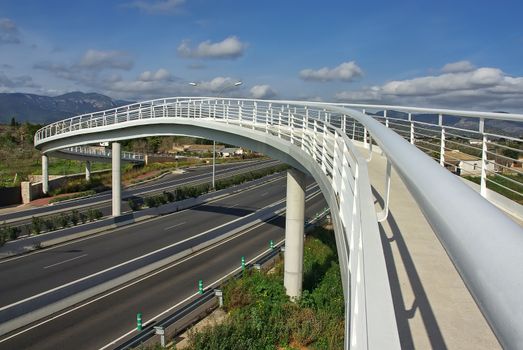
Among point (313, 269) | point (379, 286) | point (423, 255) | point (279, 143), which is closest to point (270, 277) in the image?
point (313, 269)

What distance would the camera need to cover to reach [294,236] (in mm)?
19469

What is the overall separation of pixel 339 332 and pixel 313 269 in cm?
805

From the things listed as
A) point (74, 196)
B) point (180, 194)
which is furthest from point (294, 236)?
point (74, 196)

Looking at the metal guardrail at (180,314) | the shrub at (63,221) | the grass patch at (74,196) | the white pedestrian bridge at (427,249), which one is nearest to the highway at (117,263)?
the metal guardrail at (180,314)

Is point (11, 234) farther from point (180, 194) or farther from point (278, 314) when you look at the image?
point (278, 314)

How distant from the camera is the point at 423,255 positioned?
477cm

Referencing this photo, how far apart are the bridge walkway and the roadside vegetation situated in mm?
8414

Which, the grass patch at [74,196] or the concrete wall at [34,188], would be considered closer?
the grass patch at [74,196]

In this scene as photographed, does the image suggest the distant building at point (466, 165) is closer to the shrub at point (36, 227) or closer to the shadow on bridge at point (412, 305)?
the shadow on bridge at point (412, 305)

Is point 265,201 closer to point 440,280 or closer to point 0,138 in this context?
point 440,280

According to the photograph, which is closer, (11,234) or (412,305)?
(412,305)

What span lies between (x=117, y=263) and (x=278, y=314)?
31.8 ft

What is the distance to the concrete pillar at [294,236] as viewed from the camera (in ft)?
62.2

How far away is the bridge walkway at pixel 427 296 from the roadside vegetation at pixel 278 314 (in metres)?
8.41
